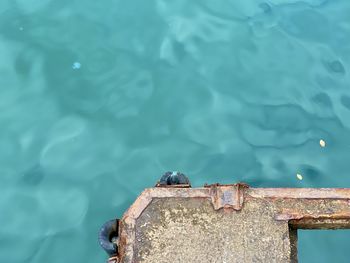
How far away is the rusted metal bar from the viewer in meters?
3.70

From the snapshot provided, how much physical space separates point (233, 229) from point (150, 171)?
9.07ft

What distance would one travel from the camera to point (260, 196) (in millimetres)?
3957

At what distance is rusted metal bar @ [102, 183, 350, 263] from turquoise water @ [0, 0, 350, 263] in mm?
2281

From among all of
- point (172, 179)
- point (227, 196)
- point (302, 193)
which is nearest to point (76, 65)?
point (172, 179)

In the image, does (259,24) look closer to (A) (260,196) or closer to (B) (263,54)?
(B) (263,54)

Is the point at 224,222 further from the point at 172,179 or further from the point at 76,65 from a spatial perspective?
the point at 76,65

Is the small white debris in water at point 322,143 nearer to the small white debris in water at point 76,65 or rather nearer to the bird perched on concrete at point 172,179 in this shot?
the bird perched on concrete at point 172,179

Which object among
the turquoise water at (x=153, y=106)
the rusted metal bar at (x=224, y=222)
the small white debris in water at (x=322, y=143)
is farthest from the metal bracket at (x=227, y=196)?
the small white debris in water at (x=322, y=143)

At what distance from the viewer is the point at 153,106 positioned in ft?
22.8

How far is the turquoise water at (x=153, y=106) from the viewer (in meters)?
6.23

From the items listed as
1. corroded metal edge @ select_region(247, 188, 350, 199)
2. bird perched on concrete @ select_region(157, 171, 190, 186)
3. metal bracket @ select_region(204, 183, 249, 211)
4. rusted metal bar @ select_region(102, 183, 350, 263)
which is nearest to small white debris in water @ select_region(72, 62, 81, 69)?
bird perched on concrete @ select_region(157, 171, 190, 186)

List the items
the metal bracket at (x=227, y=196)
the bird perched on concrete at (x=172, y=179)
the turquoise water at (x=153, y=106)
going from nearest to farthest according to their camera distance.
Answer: the metal bracket at (x=227, y=196)
the bird perched on concrete at (x=172, y=179)
the turquoise water at (x=153, y=106)

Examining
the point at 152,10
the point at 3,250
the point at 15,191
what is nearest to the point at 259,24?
the point at 152,10

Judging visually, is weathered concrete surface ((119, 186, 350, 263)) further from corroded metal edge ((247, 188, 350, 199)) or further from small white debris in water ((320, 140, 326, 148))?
small white debris in water ((320, 140, 326, 148))
